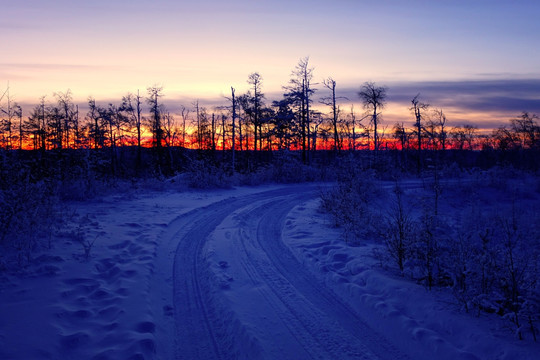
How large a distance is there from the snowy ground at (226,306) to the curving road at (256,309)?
0.02 metres

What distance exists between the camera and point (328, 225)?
1087 centimetres

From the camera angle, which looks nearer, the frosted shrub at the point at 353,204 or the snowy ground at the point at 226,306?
the snowy ground at the point at 226,306

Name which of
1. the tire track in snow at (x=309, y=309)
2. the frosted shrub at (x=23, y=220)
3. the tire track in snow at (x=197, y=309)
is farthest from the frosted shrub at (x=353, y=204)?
the frosted shrub at (x=23, y=220)

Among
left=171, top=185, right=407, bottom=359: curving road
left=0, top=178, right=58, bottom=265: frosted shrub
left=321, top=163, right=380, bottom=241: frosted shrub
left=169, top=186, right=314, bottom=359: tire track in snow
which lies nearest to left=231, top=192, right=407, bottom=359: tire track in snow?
left=171, top=185, right=407, bottom=359: curving road

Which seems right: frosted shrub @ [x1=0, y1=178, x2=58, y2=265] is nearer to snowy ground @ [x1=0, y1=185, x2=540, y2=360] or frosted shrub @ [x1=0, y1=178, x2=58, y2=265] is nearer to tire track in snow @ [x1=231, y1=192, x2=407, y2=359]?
snowy ground @ [x1=0, y1=185, x2=540, y2=360]

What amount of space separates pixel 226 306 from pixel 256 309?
498 millimetres

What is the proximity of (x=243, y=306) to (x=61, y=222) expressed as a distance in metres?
6.75

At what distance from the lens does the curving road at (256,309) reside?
4.10 meters

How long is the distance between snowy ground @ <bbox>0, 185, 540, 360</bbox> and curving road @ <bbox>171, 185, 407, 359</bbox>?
0.02m

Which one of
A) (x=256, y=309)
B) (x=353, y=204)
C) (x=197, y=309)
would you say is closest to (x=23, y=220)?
(x=197, y=309)

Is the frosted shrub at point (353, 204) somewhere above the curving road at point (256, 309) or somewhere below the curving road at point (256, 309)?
above

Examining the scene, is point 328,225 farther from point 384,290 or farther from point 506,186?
point 506,186

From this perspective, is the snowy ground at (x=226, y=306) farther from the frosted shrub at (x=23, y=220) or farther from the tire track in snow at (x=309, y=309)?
the frosted shrub at (x=23, y=220)

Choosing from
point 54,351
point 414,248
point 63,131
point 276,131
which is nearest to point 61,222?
point 54,351
